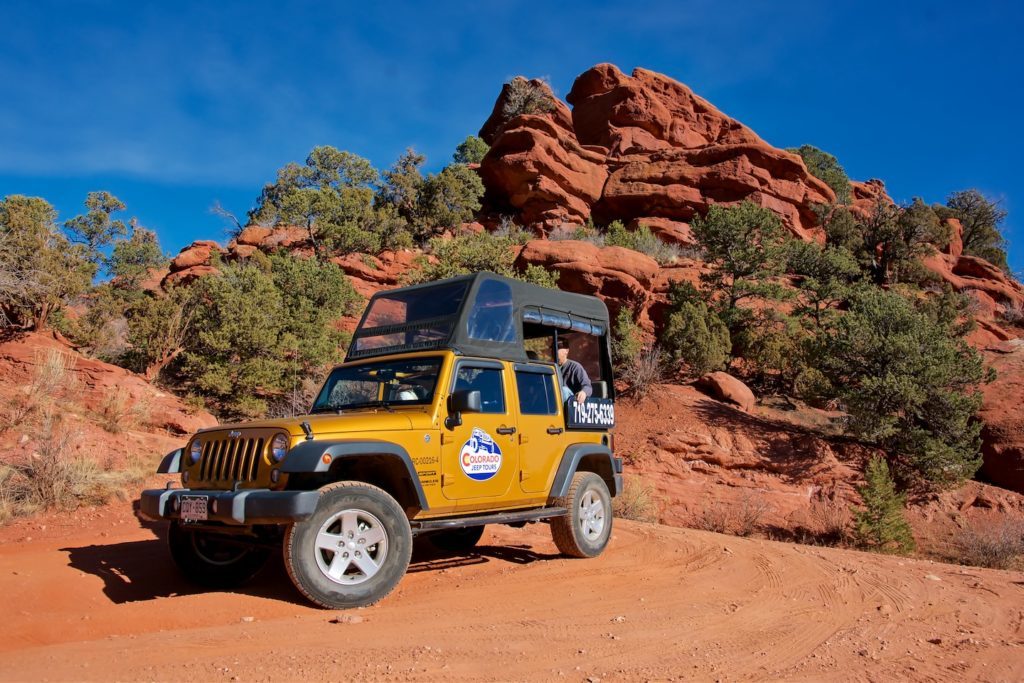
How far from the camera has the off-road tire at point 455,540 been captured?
26.8 ft

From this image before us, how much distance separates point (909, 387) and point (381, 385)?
15535mm

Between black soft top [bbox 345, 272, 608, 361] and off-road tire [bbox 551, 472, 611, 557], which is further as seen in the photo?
off-road tire [bbox 551, 472, 611, 557]

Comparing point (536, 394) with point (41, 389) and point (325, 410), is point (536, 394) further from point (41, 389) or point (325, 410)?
point (41, 389)

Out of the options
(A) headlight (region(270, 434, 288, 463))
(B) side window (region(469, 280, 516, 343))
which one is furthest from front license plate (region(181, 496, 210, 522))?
(B) side window (region(469, 280, 516, 343))

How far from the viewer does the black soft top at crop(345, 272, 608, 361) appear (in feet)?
22.5

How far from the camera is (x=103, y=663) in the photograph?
3906 mm

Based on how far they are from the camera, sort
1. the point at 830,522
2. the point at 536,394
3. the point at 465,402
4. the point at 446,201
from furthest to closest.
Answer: the point at 446,201 → the point at 830,522 → the point at 536,394 → the point at 465,402

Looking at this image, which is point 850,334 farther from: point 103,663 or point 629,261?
point 103,663

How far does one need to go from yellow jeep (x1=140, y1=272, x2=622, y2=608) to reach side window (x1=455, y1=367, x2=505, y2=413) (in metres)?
0.02

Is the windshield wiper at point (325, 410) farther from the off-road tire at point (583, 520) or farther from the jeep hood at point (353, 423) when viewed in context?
the off-road tire at point (583, 520)

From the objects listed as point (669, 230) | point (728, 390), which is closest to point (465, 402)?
point (728, 390)

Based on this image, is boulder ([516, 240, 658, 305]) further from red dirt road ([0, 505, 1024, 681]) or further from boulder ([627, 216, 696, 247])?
red dirt road ([0, 505, 1024, 681])

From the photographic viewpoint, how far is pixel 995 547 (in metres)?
11.9

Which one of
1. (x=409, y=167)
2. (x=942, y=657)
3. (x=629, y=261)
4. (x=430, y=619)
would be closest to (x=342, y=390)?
(x=430, y=619)
